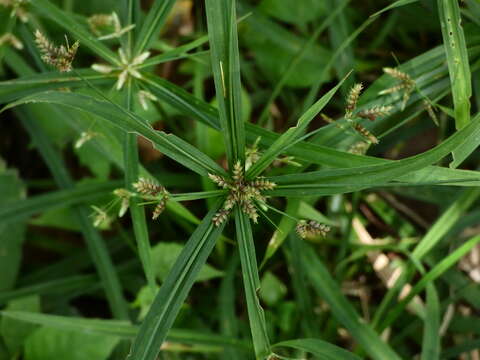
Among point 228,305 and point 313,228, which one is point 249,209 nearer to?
point 313,228

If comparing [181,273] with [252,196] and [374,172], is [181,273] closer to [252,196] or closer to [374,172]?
[252,196]

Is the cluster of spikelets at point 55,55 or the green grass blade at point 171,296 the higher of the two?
the cluster of spikelets at point 55,55

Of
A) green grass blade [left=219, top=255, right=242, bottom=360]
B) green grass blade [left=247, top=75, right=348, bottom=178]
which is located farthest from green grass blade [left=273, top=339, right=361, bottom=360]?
green grass blade [left=219, top=255, right=242, bottom=360]

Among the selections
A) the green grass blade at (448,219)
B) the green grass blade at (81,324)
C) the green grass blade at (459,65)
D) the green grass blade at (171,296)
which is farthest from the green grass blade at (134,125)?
the green grass blade at (448,219)

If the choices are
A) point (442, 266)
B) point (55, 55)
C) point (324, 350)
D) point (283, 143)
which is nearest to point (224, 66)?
point (283, 143)

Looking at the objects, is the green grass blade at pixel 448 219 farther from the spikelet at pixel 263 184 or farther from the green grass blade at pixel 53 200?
the green grass blade at pixel 53 200

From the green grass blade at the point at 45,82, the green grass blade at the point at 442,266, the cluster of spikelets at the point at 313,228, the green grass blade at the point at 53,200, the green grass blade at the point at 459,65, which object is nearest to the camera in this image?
the cluster of spikelets at the point at 313,228

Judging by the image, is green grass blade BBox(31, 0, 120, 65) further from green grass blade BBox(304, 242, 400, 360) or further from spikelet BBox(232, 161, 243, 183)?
green grass blade BBox(304, 242, 400, 360)
